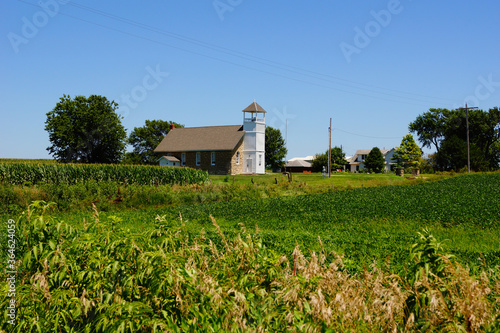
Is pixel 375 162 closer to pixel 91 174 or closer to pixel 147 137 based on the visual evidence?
pixel 147 137

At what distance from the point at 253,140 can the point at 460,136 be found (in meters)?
Answer: 47.0

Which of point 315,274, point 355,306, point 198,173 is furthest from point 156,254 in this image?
point 198,173

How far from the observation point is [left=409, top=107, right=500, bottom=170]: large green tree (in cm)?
6819

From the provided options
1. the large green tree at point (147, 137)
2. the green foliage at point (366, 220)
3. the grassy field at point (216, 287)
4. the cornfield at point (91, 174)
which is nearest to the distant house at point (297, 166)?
the large green tree at point (147, 137)

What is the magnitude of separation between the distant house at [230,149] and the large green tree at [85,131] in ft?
27.3

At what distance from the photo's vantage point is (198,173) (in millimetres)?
38562

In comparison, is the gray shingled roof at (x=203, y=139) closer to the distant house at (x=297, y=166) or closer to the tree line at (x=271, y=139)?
the tree line at (x=271, y=139)

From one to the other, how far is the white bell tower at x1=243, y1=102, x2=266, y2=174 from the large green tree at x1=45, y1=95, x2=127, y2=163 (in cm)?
1857

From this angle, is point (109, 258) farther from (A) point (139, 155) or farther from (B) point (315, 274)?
(A) point (139, 155)

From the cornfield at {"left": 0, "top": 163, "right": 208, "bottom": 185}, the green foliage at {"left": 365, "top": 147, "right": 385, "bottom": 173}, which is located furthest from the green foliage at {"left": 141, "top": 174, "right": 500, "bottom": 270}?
the green foliage at {"left": 365, "top": 147, "right": 385, "bottom": 173}

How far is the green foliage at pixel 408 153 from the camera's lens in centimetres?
8375

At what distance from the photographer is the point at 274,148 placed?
9162 cm

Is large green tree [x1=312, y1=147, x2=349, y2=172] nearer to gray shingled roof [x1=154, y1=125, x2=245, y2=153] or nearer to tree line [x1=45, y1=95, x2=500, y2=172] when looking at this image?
tree line [x1=45, y1=95, x2=500, y2=172]

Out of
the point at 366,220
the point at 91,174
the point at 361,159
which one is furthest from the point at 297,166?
the point at 366,220
